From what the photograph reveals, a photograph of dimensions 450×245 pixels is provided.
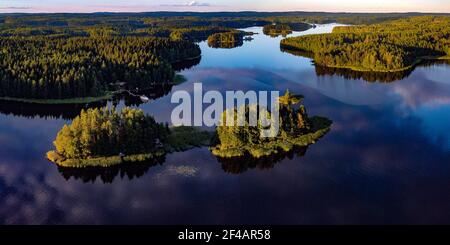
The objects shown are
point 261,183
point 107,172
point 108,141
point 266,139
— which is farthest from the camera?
point 266,139

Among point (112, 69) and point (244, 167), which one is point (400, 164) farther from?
point (112, 69)

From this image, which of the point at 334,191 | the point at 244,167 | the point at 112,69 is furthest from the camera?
the point at 112,69

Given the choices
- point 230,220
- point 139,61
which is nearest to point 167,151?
point 230,220

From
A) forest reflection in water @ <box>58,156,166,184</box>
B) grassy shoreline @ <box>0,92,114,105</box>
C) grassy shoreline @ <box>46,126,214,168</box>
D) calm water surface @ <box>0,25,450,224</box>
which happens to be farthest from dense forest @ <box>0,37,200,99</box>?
forest reflection in water @ <box>58,156,166,184</box>

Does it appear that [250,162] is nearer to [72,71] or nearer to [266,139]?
[266,139]

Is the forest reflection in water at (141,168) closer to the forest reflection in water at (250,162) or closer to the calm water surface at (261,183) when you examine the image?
the forest reflection in water at (250,162)

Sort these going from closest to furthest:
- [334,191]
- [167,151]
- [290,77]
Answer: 1. [334,191]
2. [167,151]
3. [290,77]

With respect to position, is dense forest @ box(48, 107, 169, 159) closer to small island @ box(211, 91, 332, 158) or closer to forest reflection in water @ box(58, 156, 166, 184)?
forest reflection in water @ box(58, 156, 166, 184)

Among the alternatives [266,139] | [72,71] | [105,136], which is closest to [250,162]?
[266,139]
